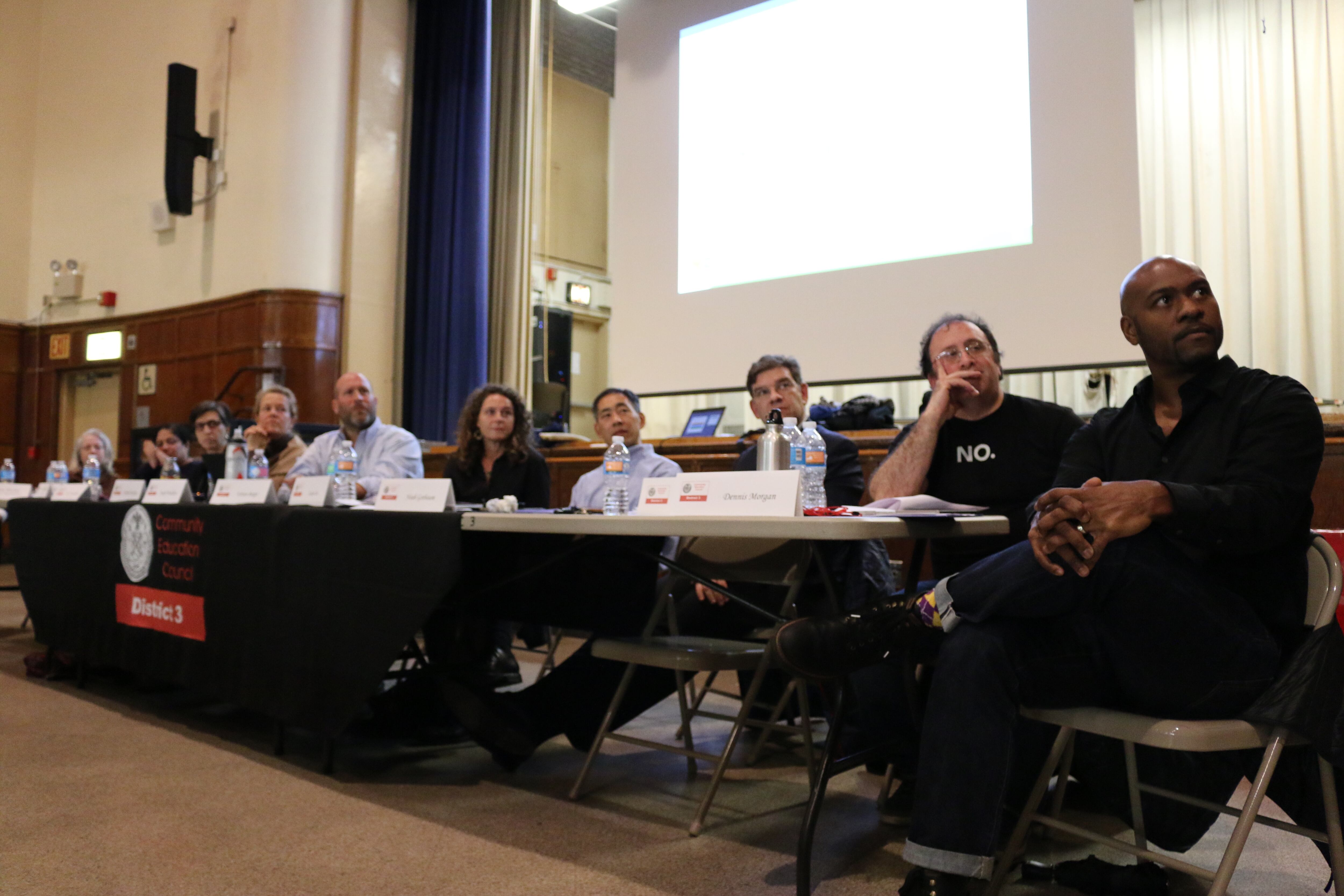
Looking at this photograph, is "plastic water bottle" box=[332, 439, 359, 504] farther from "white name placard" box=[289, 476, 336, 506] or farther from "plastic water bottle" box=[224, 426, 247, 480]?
"plastic water bottle" box=[224, 426, 247, 480]

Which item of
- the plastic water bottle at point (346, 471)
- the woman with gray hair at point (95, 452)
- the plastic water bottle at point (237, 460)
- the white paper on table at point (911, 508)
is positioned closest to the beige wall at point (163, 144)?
the woman with gray hair at point (95, 452)

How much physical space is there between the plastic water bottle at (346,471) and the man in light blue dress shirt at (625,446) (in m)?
0.76

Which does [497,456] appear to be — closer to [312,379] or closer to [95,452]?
[95,452]

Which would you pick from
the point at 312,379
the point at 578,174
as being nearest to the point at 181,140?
the point at 312,379

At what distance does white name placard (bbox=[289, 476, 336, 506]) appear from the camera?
2561mm

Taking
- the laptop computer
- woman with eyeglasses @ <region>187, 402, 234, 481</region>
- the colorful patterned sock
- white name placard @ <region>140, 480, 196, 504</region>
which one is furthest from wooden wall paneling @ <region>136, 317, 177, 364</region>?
the colorful patterned sock

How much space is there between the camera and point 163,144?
26.6ft

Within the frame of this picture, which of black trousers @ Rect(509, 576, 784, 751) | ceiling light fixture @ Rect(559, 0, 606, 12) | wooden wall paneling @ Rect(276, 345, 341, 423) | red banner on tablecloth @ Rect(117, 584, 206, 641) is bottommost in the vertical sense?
black trousers @ Rect(509, 576, 784, 751)

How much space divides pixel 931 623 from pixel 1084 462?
464mm

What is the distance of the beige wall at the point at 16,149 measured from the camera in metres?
8.84

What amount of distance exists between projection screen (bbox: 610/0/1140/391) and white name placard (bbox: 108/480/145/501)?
291 cm

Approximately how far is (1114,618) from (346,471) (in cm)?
247

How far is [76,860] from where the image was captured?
1.76 metres

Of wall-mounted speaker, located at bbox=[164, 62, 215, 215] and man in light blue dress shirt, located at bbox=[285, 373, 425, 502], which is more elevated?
wall-mounted speaker, located at bbox=[164, 62, 215, 215]
